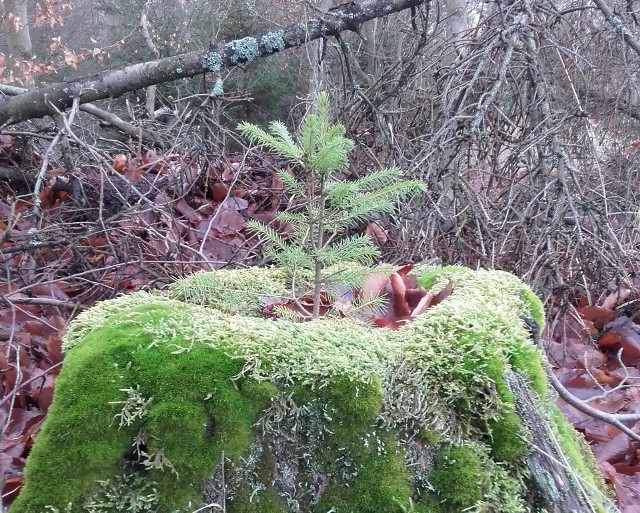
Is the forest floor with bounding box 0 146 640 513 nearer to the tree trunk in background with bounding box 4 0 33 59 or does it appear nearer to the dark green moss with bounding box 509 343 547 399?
the dark green moss with bounding box 509 343 547 399

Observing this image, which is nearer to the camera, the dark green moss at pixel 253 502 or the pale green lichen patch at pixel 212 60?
the dark green moss at pixel 253 502

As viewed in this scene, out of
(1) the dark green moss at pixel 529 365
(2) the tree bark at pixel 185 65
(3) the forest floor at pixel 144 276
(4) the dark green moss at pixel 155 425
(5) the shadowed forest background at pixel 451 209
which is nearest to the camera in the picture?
(4) the dark green moss at pixel 155 425

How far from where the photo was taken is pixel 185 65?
367 centimetres

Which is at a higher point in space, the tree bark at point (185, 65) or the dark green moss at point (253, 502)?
the tree bark at point (185, 65)

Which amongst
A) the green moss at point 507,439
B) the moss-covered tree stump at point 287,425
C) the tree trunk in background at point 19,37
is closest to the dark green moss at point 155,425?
the moss-covered tree stump at point 287,425

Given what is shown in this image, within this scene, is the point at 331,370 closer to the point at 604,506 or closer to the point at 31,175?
the point at 604,506

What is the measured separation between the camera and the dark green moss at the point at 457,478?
4.16 feet

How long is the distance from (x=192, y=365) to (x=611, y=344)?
2.86 metres

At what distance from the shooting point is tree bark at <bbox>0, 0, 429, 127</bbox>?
3.58 metres

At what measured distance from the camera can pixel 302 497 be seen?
1292 millimetres

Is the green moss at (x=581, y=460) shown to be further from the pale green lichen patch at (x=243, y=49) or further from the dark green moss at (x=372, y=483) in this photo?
the pale green lichen patch at (x=243, y=49)

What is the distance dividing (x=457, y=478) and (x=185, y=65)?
331 centimetres

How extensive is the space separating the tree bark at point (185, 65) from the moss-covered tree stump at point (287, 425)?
273 centimetres

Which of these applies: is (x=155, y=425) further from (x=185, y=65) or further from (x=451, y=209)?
(x=185, y=65)
